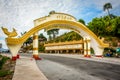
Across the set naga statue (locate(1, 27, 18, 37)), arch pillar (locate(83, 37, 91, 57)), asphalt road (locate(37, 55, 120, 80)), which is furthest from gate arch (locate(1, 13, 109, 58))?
asphalt road (locate(37, 55, 120, 80))

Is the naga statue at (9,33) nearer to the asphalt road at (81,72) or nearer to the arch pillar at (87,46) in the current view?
the asphalt road at (81,72)

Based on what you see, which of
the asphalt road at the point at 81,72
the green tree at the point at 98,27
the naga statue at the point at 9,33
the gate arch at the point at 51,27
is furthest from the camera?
the green tree at the point at 98,27

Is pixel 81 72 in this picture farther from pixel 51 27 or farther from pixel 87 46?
pixel 87 46

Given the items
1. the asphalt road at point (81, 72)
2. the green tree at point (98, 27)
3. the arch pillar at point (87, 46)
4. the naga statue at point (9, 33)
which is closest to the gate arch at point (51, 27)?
the arch pillar at point (87, 46)

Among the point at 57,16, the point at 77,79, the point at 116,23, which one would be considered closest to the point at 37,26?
the point at 57,16

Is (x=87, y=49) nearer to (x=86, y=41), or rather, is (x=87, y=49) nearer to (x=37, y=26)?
(x=86, y=41)

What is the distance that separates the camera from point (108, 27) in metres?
47.7

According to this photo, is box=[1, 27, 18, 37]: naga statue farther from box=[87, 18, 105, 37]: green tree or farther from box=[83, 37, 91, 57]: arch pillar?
box=[87, 18, 105, 37]: green tree

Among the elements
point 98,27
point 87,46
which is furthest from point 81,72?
point 98,27

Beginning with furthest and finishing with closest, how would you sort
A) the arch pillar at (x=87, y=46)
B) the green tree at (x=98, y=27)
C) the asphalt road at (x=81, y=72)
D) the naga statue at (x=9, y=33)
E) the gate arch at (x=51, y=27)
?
the green tree at (x=98, y=27) < the arch pillar at (x=87, y=46) < the gate arch at (x=51, y=27) < the naga statue at (x=9, y=33) < the asphalt road at (x=81, y=72)

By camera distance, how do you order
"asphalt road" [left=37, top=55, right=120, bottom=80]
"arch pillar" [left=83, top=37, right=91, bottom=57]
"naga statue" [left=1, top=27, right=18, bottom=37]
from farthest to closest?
1. "arch pillar" [left=83, top=37, right=91, bottom=57]
2. "naga statue" [left=1, top=27, right=18, bottom=37]
3. "asphalt road" [left=37, top=55, right=120, bottom=80]

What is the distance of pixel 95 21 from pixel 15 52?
33.9 meters

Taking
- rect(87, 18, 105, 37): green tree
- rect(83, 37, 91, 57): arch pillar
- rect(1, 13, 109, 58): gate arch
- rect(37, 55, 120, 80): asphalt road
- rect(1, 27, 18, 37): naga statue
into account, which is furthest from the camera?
rect(87, 18, 105, 37): green tree

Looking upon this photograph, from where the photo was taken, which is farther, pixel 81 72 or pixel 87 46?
pixel 87 46
